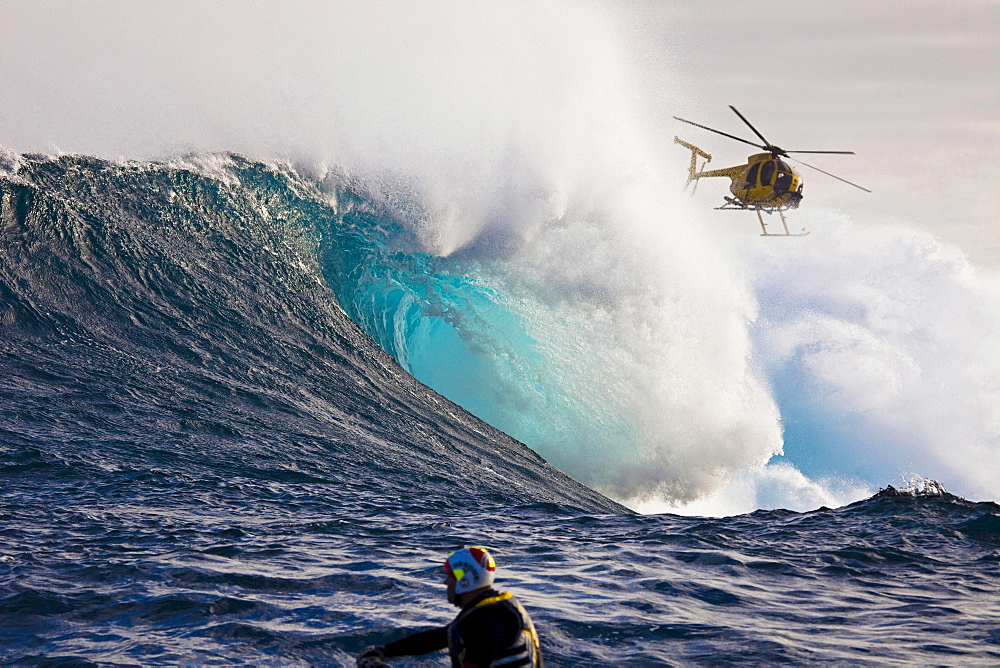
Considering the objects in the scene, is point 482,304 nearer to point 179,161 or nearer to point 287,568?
point 179,161

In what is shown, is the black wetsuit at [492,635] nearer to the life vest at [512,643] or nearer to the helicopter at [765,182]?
the life vest at [512,643]

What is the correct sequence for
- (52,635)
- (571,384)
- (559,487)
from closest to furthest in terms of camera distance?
1. (52,635)
2. (559,487)
3. (571,384)

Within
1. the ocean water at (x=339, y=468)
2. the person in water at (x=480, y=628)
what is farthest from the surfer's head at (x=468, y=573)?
the ocean water at (x=339, y=468)

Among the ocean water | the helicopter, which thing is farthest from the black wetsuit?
the helicopter

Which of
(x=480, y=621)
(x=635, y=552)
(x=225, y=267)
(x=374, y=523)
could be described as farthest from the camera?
(x=225, y=267)

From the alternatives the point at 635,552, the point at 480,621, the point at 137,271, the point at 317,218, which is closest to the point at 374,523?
the point at 635,552

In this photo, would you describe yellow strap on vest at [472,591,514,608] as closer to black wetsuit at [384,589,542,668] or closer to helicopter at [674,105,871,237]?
black wetsuit at [384,589,542,668]
